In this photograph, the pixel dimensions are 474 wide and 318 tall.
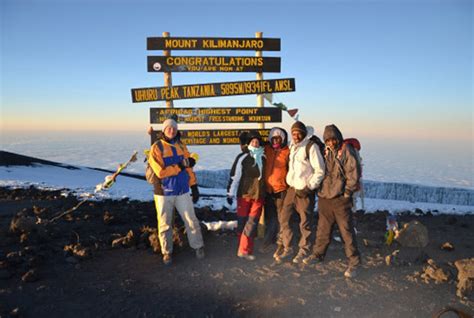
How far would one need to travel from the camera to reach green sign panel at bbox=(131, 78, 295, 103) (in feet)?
24.1

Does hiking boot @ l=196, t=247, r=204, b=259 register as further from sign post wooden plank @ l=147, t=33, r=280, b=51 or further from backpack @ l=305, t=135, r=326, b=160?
sign post wooden plank @ l=147, t=33, r=280, b=51

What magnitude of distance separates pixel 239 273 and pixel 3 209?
24.0 ft

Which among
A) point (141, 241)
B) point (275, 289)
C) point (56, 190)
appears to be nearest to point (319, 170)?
point (275, 289)

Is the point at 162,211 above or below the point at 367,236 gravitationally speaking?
above

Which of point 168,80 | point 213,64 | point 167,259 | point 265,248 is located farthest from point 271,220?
point 168,80

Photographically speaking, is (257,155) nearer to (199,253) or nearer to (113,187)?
(199,253)

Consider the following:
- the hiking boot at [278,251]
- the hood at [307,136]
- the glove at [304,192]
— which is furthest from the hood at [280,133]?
the hiking boot at [278,251]

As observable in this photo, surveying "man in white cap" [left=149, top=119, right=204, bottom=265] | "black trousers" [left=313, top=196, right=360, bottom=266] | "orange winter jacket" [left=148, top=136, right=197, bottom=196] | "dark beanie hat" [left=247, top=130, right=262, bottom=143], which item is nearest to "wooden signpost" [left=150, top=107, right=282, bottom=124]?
"dark beanie hat" [left=247, top=130, right=262, bottom=143]

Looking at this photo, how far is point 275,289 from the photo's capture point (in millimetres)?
4371

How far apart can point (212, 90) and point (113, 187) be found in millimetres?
6145

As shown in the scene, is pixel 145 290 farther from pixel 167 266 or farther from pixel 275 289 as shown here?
pixel 275 289

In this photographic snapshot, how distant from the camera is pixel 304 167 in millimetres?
5062

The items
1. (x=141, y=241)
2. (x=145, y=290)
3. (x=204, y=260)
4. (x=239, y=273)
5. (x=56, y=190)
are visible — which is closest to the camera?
(x=145, y=290)

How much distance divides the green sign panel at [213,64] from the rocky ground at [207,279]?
369 cm
